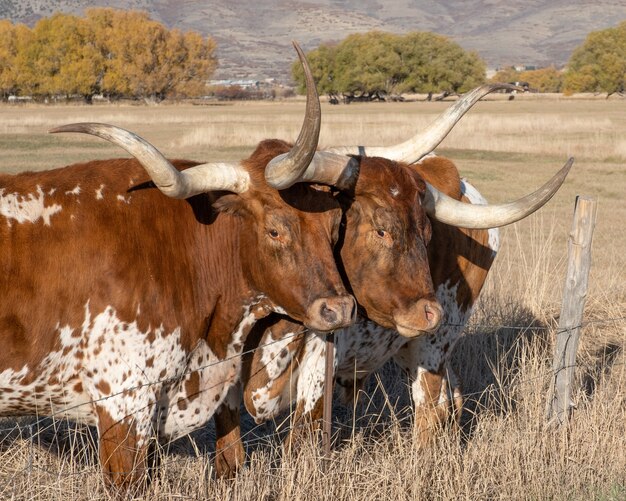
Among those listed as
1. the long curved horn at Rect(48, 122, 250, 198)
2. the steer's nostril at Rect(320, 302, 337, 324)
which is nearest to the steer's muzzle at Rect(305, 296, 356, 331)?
the steer's nostril at Rect(320, 302, 337, 324)

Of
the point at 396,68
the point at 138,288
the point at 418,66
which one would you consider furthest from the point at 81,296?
the point at 418,66

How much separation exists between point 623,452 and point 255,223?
2466 mm

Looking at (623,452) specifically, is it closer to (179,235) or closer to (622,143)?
(179,235)

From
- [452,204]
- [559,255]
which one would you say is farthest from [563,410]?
[559,255]

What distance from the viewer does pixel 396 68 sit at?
11444 cm

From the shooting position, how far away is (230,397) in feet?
15.9

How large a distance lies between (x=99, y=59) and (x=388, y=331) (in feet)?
336

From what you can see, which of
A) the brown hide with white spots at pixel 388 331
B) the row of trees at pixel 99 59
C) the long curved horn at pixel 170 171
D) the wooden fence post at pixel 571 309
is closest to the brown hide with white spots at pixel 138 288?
the long curved horn at pixel 170 171

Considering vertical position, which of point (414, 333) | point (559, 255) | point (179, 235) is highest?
point (179, 235)

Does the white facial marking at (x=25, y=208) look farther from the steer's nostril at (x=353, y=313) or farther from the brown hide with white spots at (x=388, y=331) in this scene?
the steer's nostril at (x=353, y=313)

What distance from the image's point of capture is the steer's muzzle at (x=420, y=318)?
4301mm

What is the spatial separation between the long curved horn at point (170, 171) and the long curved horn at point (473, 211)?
1148 millimetres

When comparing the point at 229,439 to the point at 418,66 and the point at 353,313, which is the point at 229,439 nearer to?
the point at 353,313

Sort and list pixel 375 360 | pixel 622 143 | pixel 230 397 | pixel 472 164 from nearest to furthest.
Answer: pixel 230 397 < pixel 375 360 < pixel 472 164 < pixel 622 143
